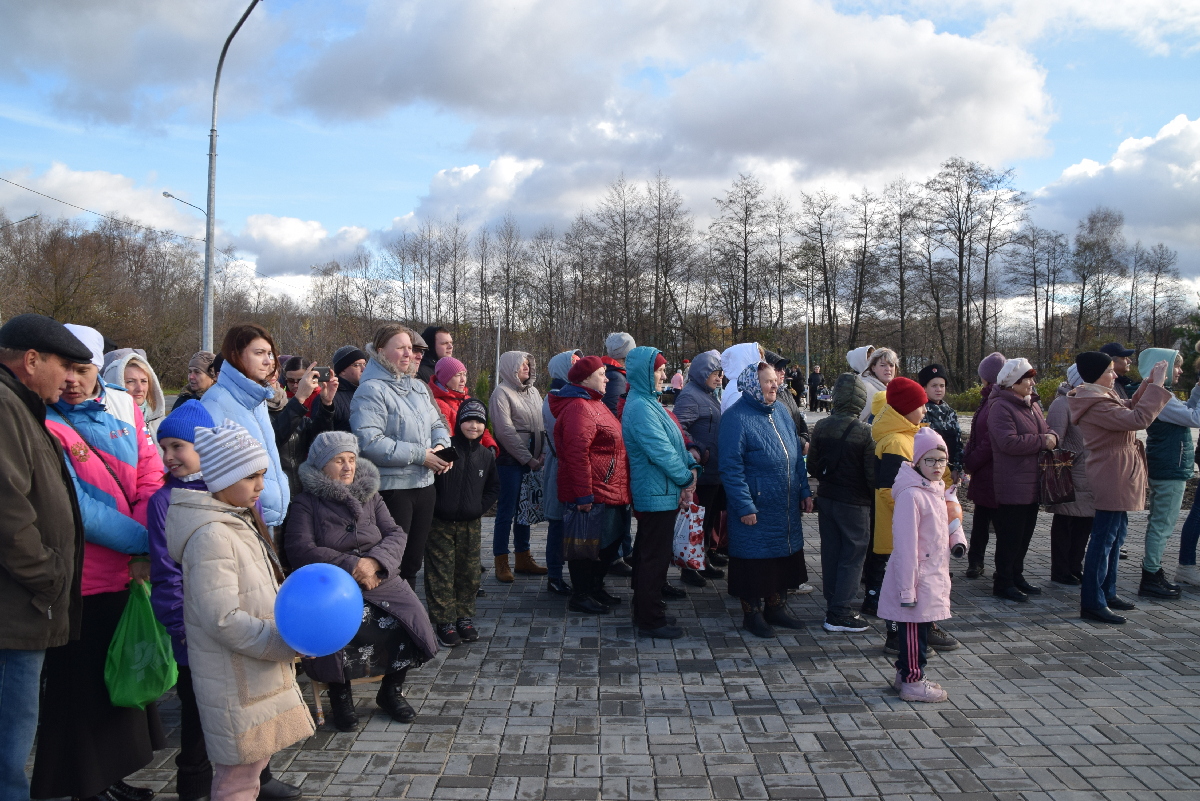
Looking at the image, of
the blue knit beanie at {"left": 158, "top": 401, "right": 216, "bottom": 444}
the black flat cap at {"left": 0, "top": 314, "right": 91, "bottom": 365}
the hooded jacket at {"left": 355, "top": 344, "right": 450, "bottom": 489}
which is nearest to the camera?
the black flat cap at {"left": 0, "top": 314, "right": 91, "bottom": 365}

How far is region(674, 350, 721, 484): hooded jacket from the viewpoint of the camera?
264 inches

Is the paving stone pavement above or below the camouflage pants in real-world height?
below

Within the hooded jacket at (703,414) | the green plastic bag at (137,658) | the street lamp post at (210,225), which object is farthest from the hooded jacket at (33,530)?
the street lamp post at (210,225)

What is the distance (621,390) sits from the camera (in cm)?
735

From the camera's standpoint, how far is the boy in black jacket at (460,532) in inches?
207

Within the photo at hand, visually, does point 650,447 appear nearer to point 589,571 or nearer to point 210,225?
point 589,571

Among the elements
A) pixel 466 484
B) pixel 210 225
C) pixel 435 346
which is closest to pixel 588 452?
pixel 466 484

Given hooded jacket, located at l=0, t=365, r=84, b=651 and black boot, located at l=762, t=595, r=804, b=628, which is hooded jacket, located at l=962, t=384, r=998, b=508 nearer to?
black boot, located at l=762, t=595, r=804, b=628

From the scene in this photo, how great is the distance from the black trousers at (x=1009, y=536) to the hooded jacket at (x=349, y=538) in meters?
4.69

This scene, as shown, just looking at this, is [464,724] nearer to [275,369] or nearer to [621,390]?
[275,369]

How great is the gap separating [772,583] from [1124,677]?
2.11 meters

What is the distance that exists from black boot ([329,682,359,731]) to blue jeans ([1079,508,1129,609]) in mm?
5155

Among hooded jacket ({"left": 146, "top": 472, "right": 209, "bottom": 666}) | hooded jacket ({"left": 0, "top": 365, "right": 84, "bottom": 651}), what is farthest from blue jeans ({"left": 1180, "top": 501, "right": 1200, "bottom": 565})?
hooded jacket ({"left": 0, "top": 365, "right": 84, "bottom": 651})

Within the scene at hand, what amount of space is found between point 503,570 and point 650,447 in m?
2.23
